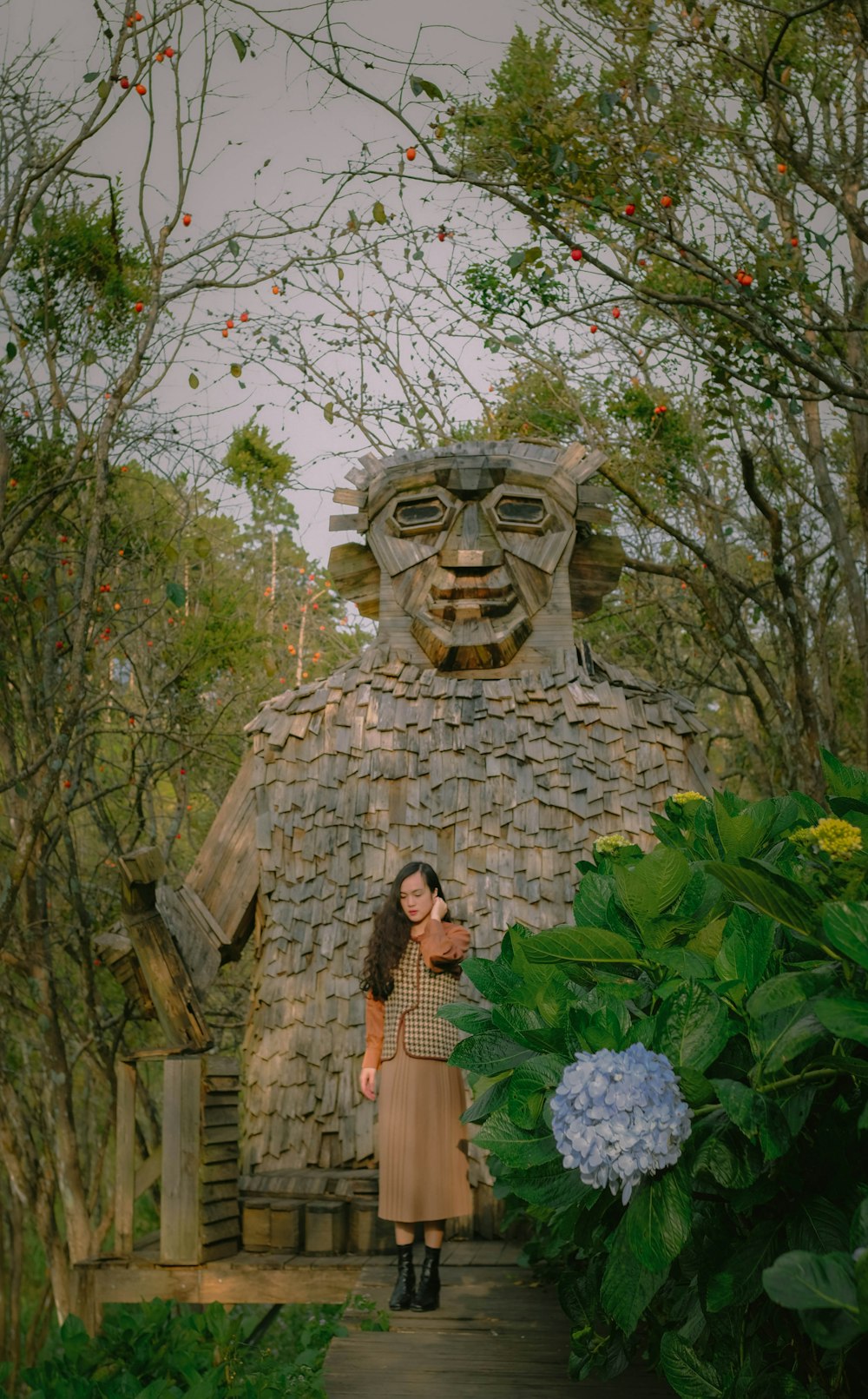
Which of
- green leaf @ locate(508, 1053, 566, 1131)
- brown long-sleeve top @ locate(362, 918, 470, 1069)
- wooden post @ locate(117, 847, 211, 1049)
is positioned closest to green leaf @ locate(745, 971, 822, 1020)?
green leaf @ locate(508, 1053, 566, 1131)

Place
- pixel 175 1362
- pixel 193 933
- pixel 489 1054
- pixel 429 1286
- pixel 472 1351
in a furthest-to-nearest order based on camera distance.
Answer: pixel 193 933 < pixel 175 1362 < pixel 429 1286 < pixel 472 1351 < pixel 489 1054

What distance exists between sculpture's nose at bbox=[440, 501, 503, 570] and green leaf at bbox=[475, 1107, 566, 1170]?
346 centimetres

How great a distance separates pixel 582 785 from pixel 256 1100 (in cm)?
178

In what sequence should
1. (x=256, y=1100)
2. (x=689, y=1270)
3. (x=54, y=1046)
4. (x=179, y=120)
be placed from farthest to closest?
(x=54, y=1046), (x=179, y=120), (x=256, y=1100), (x=689, y=1270)

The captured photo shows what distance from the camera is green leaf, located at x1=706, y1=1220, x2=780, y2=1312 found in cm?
172

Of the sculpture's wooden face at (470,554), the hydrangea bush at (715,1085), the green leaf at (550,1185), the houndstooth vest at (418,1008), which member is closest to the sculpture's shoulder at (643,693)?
the sculpture's wooden face at (470,554)

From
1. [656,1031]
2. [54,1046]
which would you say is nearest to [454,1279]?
[656,1031]

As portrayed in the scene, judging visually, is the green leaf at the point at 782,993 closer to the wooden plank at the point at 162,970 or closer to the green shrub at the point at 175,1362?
the green shrub at the point at 175,1362

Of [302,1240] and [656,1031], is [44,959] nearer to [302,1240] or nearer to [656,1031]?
[302,1240]

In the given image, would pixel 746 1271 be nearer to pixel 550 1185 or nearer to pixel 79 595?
pixel 550 1185

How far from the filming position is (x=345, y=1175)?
176 inches

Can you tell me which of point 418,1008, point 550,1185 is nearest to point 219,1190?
point 418,1008

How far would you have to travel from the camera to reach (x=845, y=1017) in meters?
1.36

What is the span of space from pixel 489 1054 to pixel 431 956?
1.99m
